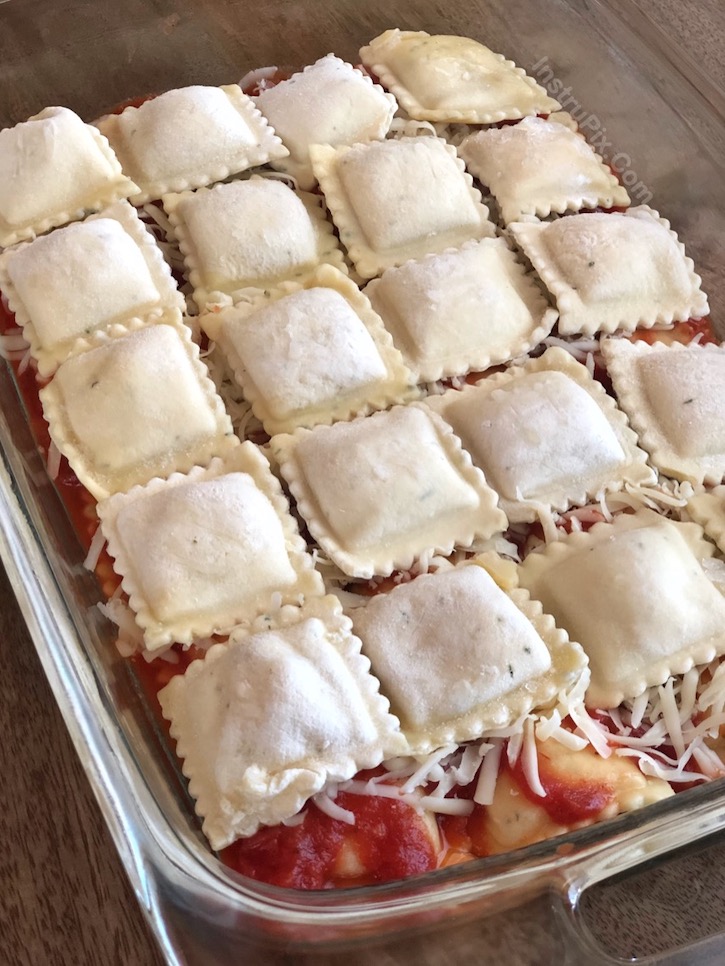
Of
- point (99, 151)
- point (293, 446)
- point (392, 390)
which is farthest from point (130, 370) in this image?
point (99, 151)

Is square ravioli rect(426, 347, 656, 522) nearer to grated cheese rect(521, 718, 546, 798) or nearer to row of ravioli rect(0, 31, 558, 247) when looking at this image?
grated cheese rect(521, 718, 546, 798)

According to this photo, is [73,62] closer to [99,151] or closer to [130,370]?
[99,151]

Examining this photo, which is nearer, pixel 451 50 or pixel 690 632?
pixel 690 632

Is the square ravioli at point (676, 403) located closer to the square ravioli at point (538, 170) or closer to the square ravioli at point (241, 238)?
the square ravioli at point (538, 170)

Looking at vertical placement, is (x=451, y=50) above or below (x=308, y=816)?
above

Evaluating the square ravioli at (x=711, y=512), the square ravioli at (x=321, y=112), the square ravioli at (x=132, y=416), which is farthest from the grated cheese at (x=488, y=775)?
the square ravioli at (x=321, y=112)

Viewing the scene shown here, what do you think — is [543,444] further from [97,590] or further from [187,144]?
[187,144]

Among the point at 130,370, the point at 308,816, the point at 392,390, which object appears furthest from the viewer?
the point at 392,390
